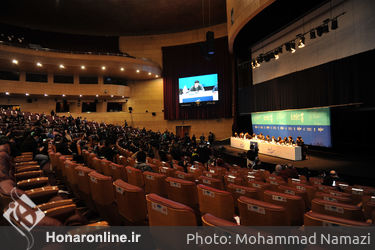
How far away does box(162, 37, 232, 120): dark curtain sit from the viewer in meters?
20.3

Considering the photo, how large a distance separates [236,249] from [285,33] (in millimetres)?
14161

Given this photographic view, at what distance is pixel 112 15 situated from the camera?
2012 centimetres

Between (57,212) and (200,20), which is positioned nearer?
(57,212)

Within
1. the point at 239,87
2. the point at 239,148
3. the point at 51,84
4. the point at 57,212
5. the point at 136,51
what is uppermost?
the point at 136,51

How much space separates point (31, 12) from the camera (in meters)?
19.2

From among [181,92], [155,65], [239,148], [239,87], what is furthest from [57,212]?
[155,65]

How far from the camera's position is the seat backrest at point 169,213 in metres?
1.48

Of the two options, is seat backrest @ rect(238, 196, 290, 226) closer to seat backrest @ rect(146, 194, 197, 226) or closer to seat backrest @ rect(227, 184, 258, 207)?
seat backrest @ rect(146, 194, 197, 226)

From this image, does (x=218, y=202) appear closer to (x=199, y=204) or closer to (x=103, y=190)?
(x=199, y=204)

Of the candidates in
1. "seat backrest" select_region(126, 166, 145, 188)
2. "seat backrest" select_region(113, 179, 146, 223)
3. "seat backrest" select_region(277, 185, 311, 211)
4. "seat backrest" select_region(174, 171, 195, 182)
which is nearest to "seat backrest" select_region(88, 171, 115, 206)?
"seat backrest" select_region(113, 179, 146, 223)

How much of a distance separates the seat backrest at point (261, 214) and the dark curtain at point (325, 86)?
8.10 meters

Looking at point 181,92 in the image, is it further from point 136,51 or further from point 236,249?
point 236,249

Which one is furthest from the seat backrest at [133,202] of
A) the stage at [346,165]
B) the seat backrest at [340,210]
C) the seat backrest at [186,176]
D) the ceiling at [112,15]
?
the ceiling at [112,15]

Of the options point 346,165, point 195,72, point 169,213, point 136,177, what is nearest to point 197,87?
point 195,72
